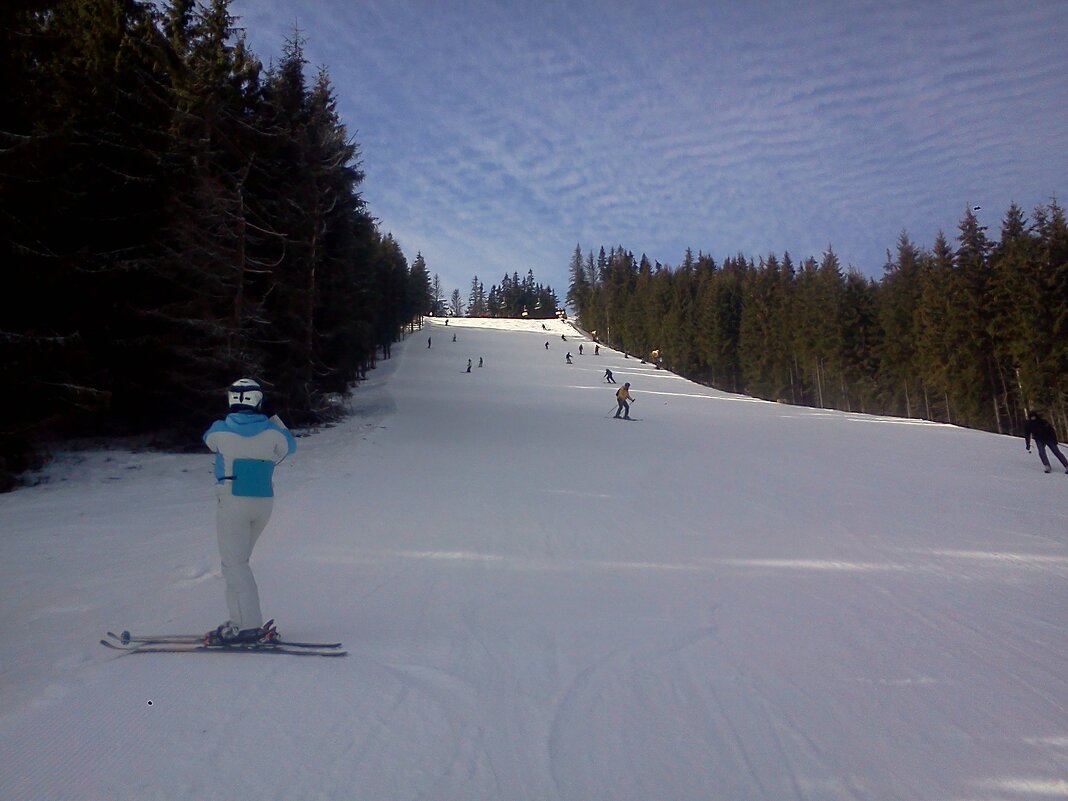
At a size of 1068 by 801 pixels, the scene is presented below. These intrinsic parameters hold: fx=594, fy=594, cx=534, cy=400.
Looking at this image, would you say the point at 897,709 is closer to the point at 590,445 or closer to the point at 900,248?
the point at 590,445

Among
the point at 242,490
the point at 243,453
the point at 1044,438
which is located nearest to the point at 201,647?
the point at 242,490

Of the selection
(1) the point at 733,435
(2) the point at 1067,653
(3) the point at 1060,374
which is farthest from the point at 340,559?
(3) the point at 1060,374

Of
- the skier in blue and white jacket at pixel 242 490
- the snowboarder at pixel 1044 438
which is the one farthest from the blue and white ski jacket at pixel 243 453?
the snowboarder at pixel 1044 438

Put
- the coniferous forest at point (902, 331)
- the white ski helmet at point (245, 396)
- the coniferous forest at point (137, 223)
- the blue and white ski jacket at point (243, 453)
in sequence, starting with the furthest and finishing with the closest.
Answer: the coniferous forest at point (902, 331)
the coniferous forest at point (137, 223)
the white ski helmet at point (245, 396)
the blue and white ski jacket at point (243, 453)

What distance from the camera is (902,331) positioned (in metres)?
47.8

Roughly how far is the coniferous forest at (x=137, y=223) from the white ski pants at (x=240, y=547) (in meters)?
8.63

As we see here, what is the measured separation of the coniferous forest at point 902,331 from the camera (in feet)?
114

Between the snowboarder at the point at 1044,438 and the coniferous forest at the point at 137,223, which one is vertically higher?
the coniferous forest at the point at 137,223

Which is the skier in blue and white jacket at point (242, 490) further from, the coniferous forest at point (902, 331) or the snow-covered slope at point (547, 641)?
the coniferous forest at point (902, 331)

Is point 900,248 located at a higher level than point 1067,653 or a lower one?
higher

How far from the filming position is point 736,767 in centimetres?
360

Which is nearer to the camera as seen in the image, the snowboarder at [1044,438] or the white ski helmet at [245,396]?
the white ski helmet at [245,396]

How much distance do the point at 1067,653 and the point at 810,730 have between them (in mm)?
3125

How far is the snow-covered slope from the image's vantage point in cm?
346
